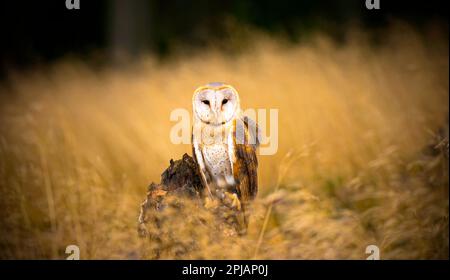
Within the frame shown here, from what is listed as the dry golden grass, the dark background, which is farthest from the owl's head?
the dark background

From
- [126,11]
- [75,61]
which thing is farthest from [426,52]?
Answer: [126,11]

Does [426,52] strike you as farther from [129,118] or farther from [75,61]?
[75,61]

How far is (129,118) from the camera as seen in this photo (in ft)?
15.5

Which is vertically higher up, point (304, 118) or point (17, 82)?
point (17, 82)

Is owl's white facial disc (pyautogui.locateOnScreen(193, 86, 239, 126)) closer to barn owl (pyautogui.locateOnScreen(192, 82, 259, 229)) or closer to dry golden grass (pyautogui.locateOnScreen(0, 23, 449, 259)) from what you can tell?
barn owl (pyautogui.locateOnScreen(192, 82, 259, 229))

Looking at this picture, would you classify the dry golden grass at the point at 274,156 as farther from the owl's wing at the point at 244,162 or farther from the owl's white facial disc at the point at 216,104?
the owl's white facial disc at the point at 216,104

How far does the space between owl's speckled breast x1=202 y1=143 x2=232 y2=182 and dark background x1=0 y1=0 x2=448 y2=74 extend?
3.52 m

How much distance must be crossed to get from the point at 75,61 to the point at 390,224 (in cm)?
458

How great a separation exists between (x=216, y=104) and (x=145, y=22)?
5.51 meters

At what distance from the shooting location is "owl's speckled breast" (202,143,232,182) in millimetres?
2715

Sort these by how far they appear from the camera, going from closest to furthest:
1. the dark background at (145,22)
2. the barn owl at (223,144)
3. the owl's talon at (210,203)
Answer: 1. the owl's talon at (210,203)
2. the barn owl at (223,144)
3. the dark background at (145,22)

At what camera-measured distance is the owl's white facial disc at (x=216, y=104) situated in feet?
8.65

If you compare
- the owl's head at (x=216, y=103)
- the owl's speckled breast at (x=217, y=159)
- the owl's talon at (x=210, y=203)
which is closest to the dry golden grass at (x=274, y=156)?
the owl's talon at (x=210, y=203)

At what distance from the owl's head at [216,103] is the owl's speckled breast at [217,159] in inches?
5.2
